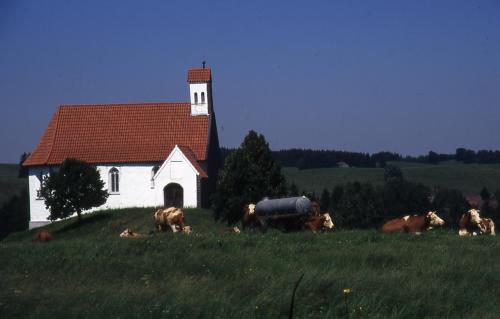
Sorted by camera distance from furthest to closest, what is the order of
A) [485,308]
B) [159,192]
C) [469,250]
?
[159,192]
[469,250]
[485,308]

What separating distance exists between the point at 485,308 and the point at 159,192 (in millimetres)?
54147

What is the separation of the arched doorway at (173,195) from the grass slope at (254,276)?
44.9 m

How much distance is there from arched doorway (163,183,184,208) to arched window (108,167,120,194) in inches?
186

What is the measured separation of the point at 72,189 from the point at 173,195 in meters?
8.66

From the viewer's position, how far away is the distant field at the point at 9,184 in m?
117

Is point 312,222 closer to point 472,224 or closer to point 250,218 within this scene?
point 250,218

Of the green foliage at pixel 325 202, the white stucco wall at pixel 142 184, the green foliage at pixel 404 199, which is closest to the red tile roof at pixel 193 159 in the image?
the white stucco wall at pixel 142 184

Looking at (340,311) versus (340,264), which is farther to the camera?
(340,264)

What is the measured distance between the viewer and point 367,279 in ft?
55.0

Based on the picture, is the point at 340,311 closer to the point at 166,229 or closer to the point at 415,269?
the point at 415,269

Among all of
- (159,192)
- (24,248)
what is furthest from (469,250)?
(159,192)

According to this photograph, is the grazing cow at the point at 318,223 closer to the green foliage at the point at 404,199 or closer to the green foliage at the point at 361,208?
the green foliage at the point at 361,208

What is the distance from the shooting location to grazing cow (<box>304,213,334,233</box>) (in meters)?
28.3

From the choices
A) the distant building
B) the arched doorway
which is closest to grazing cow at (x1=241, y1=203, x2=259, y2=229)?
the distant building
